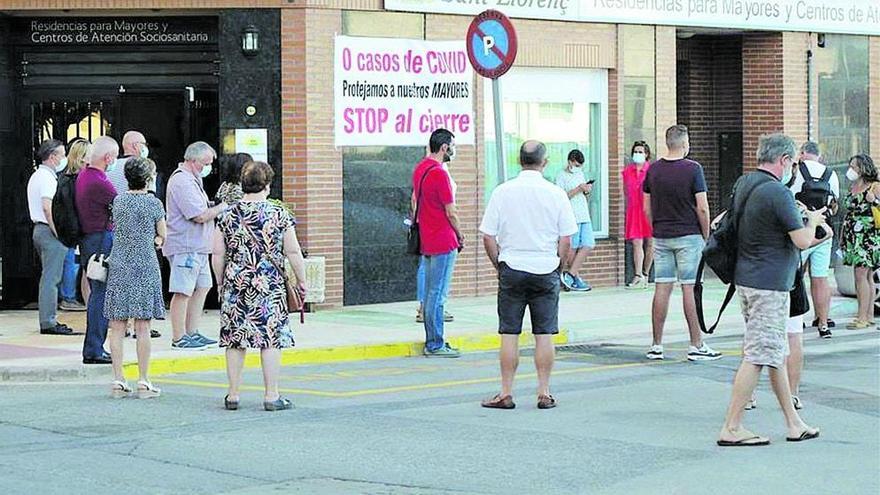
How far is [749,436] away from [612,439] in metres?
0.85

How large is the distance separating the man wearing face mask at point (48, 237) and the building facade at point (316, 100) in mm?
Result: 2532

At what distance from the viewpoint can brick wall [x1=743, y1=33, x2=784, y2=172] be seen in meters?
24.2

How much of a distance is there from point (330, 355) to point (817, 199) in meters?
4.67

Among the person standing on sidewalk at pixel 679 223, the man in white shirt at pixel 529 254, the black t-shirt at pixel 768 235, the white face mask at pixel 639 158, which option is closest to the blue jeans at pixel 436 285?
the person standing on sidewalk at pixel 679 223

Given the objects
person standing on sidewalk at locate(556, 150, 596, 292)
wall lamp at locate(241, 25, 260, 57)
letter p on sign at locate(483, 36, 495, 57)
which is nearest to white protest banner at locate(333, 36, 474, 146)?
wall lamp at locate(241, 25, 260, 57)

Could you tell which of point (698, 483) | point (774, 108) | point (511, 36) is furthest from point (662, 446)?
point (774, 108)

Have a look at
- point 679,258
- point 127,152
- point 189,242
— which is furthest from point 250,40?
point 679,258

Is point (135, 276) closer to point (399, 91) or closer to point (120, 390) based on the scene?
point (120, 390)

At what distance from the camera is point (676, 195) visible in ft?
47.1

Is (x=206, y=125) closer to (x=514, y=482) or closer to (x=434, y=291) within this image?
(x=434, y=291)

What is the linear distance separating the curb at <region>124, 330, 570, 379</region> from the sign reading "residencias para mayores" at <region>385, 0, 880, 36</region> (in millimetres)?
4998

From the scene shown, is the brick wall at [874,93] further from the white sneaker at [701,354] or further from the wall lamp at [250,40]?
the white sneaker at [701,354]

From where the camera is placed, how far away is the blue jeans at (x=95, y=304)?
13.1 metres

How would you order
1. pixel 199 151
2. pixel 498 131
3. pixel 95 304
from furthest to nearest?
pixel 498 131 < pixel 199 151 < pixel 95 304
